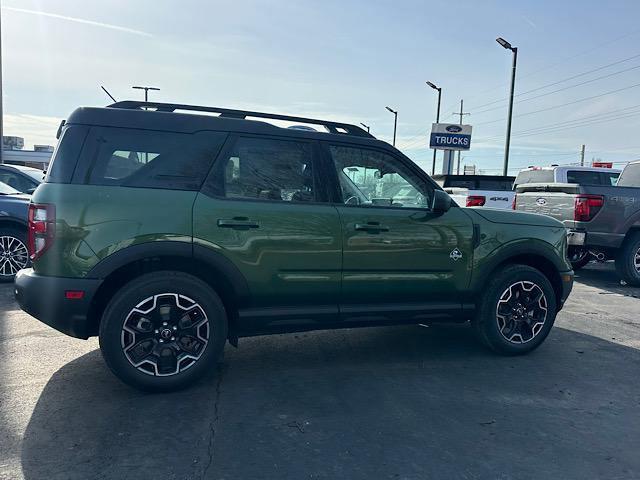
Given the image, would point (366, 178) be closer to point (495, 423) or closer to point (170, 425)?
point (495, 423)

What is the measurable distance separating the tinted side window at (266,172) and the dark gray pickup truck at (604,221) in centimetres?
525

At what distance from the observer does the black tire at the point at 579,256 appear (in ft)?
27.5

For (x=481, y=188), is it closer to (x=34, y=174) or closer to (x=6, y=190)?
(x=34, y=174)

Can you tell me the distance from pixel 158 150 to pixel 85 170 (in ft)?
1.69

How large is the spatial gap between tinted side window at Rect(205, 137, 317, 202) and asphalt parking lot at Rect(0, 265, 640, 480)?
1479 millimetres

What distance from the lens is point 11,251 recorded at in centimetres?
706

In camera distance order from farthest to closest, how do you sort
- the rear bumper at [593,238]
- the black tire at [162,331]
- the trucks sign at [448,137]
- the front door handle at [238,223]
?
the trucks sign at [448,137]
the rear bumper at [593,238]
the front door handle at [238,223]
the black tire at [162,331]

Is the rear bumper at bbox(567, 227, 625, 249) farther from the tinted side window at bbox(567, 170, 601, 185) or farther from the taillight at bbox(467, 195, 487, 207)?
the taillight at bbox(467, 195, 487, 207)

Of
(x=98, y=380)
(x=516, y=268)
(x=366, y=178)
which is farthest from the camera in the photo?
(x=516, y=268)

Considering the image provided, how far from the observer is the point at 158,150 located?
12.3 feet

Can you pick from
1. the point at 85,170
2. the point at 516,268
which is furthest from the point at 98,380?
the point at 516,268

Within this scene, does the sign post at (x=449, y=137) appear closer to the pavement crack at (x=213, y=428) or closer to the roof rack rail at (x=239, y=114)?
the roof rack rail at (x=239, y=114)

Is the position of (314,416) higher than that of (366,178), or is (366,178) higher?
(366,178)

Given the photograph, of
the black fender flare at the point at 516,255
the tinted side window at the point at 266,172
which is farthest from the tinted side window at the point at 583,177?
the tinted side window at the point at 266,172
